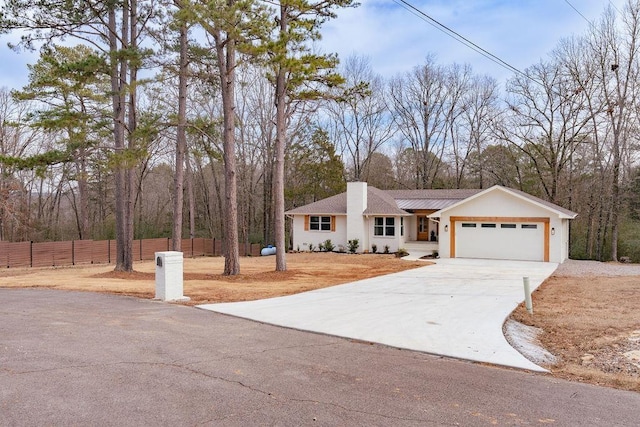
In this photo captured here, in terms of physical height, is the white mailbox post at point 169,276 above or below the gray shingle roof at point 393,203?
below

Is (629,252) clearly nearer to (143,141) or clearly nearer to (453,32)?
(453,32)

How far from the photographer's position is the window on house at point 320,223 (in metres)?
29.3

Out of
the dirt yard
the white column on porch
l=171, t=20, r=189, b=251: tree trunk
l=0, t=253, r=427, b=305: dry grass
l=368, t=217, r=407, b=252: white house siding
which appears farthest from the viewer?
the white column on porch

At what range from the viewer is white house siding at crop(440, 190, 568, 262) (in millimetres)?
21938

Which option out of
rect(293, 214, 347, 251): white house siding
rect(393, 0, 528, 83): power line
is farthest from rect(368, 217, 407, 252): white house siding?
rect(393, 0, 528, 83): power line

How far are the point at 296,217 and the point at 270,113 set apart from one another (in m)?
10.2

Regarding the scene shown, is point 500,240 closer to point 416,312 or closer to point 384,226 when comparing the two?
point 384,226

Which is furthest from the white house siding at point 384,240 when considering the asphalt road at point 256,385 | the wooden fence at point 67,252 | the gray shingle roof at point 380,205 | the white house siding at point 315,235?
the asphalt road at point 256,385

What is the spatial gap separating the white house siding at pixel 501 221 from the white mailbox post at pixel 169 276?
51.4 ft

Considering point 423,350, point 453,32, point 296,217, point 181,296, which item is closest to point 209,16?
point 453,32

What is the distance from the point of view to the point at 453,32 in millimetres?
12203

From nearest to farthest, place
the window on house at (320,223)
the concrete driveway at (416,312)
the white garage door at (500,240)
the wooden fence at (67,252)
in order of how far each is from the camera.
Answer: the concrete driveway at (416,312)
the white garage door at (500,240)
the wooden fence at (67,252)
the window on house at (320,223)

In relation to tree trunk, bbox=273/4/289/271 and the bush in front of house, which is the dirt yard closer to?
tree trunk, bbox=273/4/289/271

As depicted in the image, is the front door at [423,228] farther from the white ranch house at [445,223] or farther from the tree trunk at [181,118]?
the tree trunk at [181,118]
